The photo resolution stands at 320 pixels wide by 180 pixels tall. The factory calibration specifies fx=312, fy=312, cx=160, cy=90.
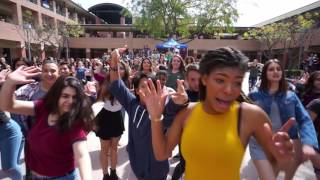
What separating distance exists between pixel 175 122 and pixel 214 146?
33 cm

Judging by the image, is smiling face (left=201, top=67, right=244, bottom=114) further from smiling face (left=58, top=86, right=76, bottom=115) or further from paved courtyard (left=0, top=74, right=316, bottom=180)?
paved courtyard (left=0, top=74, right=316, bottom=180)

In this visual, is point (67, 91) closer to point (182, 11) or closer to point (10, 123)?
point (10, 123)

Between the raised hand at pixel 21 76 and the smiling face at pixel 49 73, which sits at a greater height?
the raised hand at pixel 21 76

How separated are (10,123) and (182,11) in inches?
937

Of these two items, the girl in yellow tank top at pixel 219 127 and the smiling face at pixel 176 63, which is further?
the smiling face at pixel 176 63

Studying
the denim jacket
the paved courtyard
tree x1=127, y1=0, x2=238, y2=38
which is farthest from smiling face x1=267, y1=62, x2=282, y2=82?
tree x1=127, y1=0, x2=238, y2=38

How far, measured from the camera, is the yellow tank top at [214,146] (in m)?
1.83

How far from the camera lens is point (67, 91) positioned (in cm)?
252

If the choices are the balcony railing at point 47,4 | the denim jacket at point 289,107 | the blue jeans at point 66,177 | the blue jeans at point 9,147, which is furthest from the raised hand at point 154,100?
the balcony railing at point 47,4

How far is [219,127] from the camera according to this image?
1.86m

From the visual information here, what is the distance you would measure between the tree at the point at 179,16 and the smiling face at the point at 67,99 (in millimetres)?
24039

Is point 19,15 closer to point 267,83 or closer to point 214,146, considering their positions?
point 267,83

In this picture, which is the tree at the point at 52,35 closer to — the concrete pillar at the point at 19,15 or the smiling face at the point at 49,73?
the concrete pillar at the point at 19,15

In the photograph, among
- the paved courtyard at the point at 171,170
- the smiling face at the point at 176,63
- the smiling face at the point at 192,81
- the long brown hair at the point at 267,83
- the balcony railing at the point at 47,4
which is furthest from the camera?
the balcony railing at the point at 47,4
